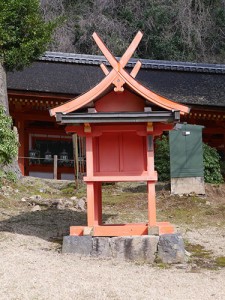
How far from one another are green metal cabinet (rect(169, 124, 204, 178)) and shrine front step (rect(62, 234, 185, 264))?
6.04m

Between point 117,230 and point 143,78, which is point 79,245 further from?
point 143,78

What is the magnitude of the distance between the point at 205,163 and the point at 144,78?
698 centimetres

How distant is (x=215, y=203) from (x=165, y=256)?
5.60m

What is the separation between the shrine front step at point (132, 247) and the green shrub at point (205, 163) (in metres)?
7.74

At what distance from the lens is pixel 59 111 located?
831cm

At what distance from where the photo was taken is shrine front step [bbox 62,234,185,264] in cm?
811

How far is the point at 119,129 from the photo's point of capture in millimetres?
8617

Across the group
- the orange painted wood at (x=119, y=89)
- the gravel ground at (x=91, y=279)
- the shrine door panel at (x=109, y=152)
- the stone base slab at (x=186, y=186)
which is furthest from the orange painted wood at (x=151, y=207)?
the stone base slab at (x=186, y=186)

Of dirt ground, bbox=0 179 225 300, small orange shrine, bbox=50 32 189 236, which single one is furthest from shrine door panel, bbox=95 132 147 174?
dirt ground, bbox=0 179 225 300

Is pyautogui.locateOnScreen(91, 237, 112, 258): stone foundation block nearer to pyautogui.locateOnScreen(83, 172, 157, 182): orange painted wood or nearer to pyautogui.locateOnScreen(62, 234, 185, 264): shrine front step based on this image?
Answer: pyautogui.locateOnScreen(62, 234, 185, 264): shrine front step

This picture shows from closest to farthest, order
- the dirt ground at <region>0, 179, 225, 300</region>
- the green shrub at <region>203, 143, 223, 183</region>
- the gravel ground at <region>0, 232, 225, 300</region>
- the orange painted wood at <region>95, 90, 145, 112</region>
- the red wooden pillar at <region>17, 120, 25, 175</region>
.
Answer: the gravel ground at <region>0, 232, 225, 300</region>
the dirt ground at <region>0, 179, 225, 300</region>
the orange painted wood at <region>95, 90, 145, 112</region>
the green shrub at <region>203, 143, 223, 183</region>
the red wooden pillar at <region>17, 120, 25, 175</region>

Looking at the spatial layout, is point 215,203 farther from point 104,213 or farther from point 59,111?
point 59,111

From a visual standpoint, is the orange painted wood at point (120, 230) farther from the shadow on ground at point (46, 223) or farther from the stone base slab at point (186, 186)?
the stone base slab at point (186, 186)

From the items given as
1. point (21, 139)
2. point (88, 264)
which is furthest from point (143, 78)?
point (88, 264)
